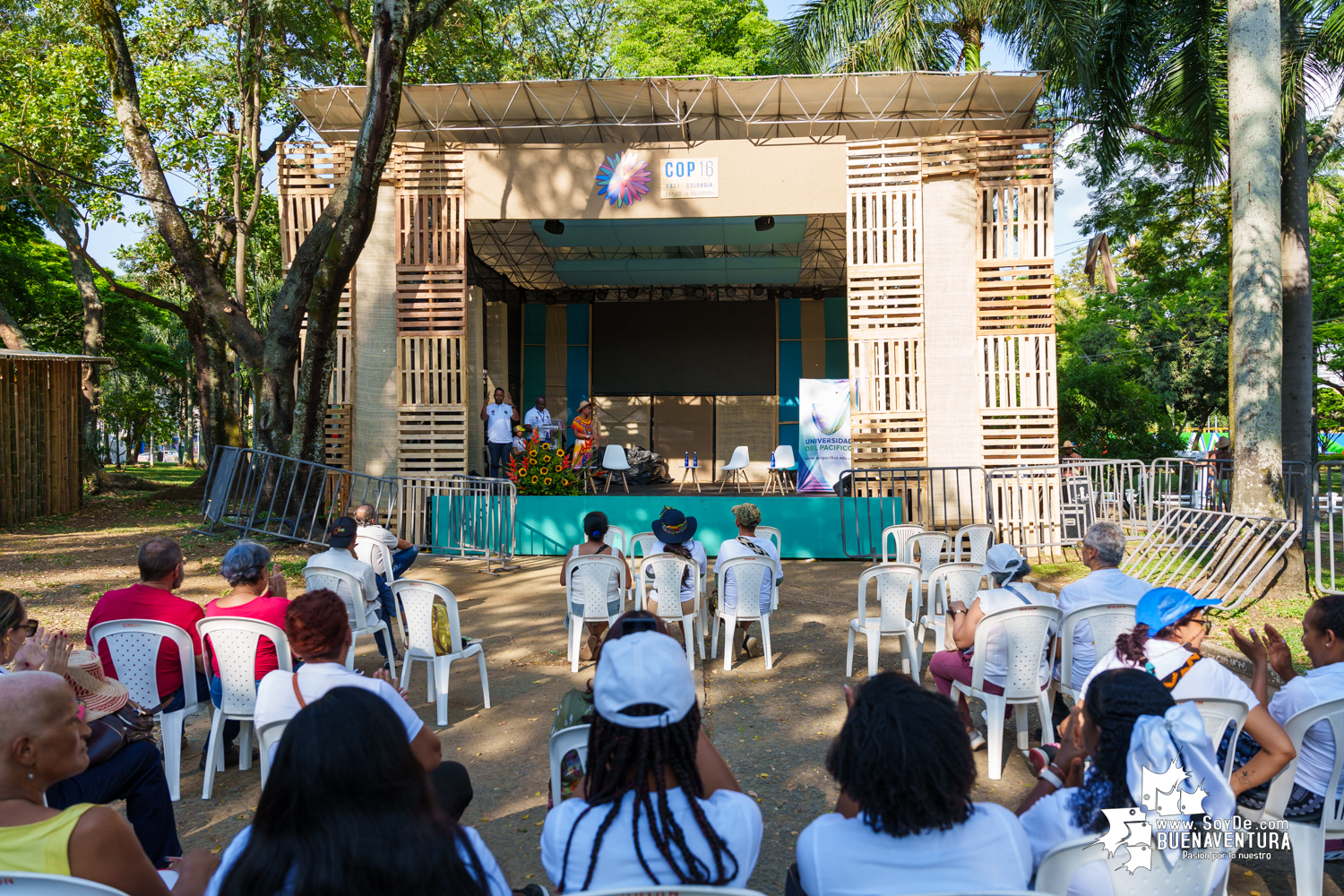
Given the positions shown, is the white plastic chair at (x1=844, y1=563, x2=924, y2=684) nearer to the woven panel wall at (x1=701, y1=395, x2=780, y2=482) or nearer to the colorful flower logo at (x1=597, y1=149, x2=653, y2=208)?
the colorful flower logo at (x1=597, y1=149, x2=653, y2=208)

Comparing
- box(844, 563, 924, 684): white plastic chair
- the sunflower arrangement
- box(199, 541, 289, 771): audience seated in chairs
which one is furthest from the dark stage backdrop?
box(199, 541, 289, 771): audience seated in chairs

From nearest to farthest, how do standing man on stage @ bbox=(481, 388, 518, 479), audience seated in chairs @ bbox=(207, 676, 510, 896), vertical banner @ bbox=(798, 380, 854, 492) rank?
1. audience seated in chairs @ bbox=(207, 676, 510, 896)
2. vertical banner @ bbox=(798, 380, 854, 492)
3. standing man on stage @ bbox=(481, 388, 518, 479)

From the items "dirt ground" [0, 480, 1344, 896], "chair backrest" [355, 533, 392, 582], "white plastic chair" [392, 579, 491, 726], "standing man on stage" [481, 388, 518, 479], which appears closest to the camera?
"dirt ground" [0, 480, 1344, 896]

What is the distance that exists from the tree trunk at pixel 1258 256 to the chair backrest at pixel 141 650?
774 centimetres

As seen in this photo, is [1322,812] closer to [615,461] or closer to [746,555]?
A: [746,555]

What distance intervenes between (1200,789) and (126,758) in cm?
296

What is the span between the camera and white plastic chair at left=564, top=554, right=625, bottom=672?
5.03 metres

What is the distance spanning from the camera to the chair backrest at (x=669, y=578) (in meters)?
5.07

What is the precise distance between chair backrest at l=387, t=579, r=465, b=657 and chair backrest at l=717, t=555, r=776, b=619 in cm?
168

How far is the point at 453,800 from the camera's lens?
2229 millimetres

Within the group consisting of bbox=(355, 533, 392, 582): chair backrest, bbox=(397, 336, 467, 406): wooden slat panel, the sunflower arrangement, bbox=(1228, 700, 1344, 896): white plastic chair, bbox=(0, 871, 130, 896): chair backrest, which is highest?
bbox=(397, 336, 467, 406): wooden slat panel

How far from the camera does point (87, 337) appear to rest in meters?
14.4

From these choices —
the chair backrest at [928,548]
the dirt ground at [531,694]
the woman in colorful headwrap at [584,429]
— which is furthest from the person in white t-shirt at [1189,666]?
the woman in colorful headwrap at [584,429]

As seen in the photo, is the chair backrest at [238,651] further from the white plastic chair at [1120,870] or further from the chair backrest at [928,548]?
the chair backrest at [928,548]
